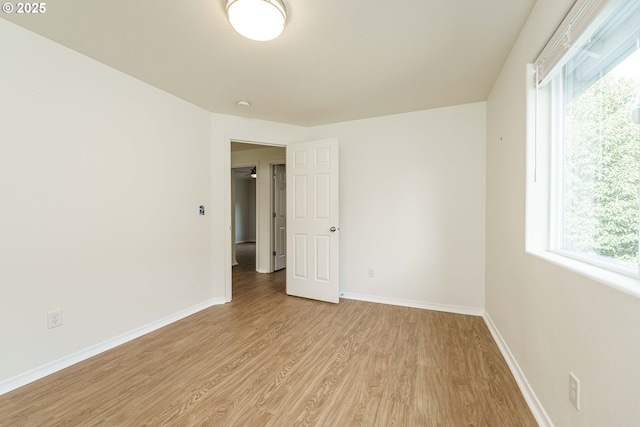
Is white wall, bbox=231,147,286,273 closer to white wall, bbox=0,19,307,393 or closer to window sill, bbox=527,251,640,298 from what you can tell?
white wall, bbox=0,19,307,393

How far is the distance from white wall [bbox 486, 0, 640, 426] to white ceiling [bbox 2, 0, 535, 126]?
0.93 ft

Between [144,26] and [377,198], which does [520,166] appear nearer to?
[377,198]

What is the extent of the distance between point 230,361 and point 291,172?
2.38 metres

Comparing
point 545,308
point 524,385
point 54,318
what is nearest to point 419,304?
point 524,385

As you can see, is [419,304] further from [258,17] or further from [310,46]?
[258,17]

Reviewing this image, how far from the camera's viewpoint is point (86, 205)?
208 centimetres

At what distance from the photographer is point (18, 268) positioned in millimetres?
1729

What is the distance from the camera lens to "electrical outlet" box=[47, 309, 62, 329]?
73.5 inches

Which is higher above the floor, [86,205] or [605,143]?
[605,143]

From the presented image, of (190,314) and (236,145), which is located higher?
(236,145)

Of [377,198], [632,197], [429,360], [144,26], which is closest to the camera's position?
[632,197]

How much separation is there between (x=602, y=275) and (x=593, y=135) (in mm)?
645

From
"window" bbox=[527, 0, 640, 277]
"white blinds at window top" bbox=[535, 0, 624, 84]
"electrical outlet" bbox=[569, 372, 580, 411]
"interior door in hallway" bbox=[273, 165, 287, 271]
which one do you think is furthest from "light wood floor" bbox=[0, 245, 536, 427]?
"interior door in hallway" bbox=[273, 165, 287, 271]

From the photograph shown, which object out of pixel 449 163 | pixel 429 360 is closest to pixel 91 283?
pixel 429 360
